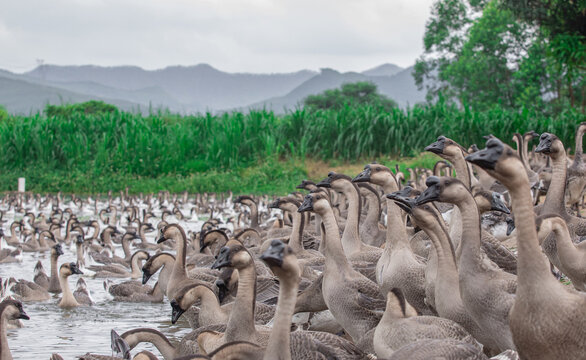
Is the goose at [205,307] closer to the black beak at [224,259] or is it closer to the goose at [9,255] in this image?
the black beak at [224,259]

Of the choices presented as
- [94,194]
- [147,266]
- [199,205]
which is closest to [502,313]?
[147,266]

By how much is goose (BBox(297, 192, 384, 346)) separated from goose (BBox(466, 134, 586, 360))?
2002 mm

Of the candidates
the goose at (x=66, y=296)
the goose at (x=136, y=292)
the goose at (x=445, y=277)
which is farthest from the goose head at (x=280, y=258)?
the goose at (x=66, y=296)

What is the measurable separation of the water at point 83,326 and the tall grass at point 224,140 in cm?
1622

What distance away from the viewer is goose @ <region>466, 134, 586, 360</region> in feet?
13.8

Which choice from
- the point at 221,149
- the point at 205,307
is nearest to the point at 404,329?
the point at 205,307

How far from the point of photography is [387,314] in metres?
5.22

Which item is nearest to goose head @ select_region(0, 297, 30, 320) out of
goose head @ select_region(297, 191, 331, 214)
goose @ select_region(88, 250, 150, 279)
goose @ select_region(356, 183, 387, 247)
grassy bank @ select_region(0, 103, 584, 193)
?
goose head @ select_region(297, 191, 331, 214)

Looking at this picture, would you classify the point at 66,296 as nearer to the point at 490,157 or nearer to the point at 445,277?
the point at 445,277

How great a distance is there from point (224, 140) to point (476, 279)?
23178 millimetres

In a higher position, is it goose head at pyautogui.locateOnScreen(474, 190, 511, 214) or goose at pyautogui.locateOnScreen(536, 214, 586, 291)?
goose head at pyautogui.locateOnScreen(474, 190, 511, 214)

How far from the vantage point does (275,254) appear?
4.39m

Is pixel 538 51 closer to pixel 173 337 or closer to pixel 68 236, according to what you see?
pixel 68 236

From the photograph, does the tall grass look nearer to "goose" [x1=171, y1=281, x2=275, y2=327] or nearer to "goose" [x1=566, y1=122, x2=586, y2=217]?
"goose" [x1=566, y1=122, x2=586, y2=217]
